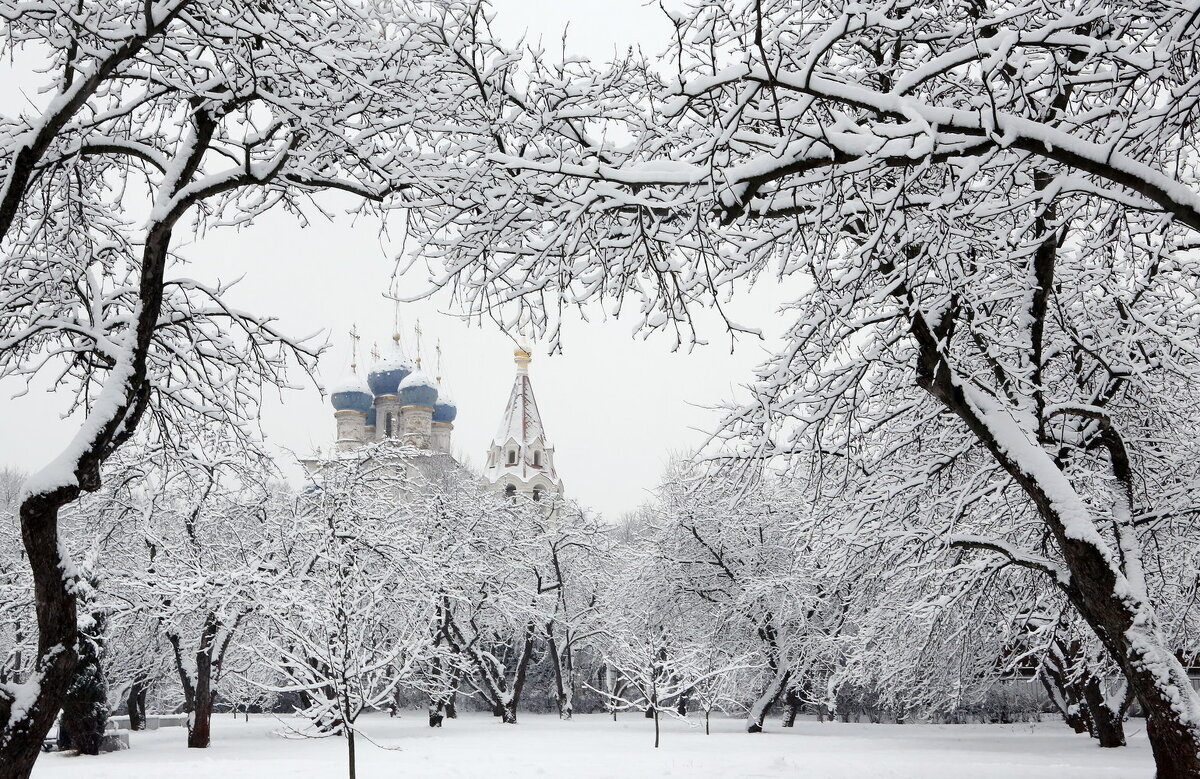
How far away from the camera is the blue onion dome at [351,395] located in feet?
220

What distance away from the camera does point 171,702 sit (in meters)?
40.4

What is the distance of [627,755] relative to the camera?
18.4m

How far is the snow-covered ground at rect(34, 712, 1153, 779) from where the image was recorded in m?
15.0

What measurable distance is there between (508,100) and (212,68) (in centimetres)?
237

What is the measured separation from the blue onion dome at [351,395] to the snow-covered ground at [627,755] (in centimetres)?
4031

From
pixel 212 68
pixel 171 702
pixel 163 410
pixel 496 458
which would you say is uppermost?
pixel 496 458

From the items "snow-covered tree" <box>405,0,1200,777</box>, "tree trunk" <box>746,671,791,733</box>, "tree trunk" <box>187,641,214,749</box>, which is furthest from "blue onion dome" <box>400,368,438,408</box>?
"snow-covered tree" <box>405,0,1200,777</box>

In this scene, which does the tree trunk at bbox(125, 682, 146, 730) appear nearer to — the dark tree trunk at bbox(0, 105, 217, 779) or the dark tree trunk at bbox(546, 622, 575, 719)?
the dark tree trunk at bbox(546, 622, 575, 719)

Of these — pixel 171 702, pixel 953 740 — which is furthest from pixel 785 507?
pixel 171 702

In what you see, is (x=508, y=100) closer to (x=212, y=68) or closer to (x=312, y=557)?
(x=212, y=68)

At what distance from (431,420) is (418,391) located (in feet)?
7.49

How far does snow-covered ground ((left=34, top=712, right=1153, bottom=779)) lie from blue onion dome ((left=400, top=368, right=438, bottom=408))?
39109 mm

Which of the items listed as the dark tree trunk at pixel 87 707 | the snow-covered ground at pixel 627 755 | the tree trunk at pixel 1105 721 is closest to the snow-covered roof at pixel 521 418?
the snow-covered ground at pixel 627 755

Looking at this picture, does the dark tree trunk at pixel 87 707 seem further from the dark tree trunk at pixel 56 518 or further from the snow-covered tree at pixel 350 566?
the dark tree trunk at pixel 56 518
